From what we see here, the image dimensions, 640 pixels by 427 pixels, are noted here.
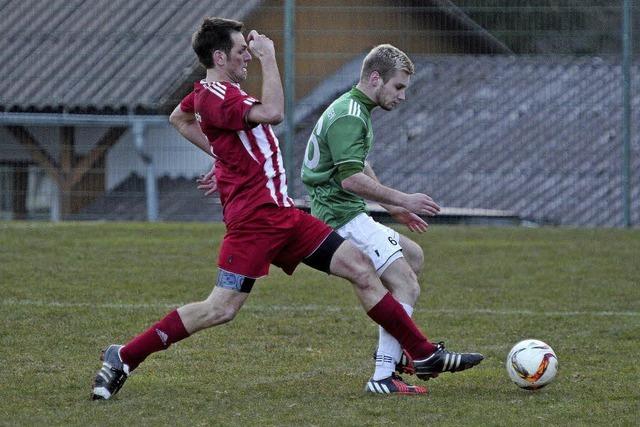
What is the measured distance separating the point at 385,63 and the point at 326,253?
1.06m

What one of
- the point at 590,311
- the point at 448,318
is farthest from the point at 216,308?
the point at 590,311

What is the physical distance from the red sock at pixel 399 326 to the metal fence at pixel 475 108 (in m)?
8.85

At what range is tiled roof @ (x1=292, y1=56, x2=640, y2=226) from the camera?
15148 mm

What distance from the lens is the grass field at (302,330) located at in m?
6.01

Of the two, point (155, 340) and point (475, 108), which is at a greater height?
point (475, 108)

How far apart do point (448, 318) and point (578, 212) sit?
652cm

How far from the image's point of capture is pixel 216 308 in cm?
630

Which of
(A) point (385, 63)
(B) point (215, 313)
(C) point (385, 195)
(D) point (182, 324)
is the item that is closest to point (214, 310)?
(B) point (215, 313)

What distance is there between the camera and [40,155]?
16250 mm

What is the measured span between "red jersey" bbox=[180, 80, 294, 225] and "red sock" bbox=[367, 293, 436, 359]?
2.28 ft

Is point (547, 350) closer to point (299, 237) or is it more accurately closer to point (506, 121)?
point (299, 237)

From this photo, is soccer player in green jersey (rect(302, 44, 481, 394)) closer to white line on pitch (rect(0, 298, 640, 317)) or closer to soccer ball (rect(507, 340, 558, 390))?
soccer ball (rect(507, 340, 558, 390))

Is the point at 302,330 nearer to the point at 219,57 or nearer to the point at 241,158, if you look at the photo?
the point at 241,158

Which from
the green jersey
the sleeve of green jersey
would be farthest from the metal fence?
the sleeve of green jersey
